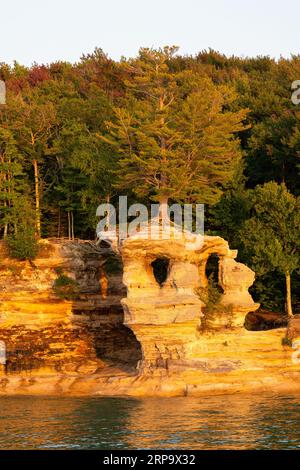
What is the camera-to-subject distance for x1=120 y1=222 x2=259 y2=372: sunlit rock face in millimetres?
47406

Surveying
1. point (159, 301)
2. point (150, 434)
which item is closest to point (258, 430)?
point (150, 434)

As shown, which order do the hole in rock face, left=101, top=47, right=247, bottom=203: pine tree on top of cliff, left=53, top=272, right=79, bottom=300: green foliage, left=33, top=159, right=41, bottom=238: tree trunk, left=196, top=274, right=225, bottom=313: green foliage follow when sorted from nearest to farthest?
left=196, top=274, right=225, bottom=313: green foliage < left=101, top=47, right=247, bottom=203: pine tree on top of cliff < left=53, top=272, right=79, bottom=300: green foliage < the hole in rock face < left=33, top=159, right=41, bottom=238: tree trunk

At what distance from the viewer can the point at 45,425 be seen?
3894cm

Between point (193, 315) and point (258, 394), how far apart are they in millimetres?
4532

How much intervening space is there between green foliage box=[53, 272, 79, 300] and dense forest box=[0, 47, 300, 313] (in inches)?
118

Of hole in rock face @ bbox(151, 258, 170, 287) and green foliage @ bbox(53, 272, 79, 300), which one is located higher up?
hole in rock face @ bbox(151, 258, 170, 287)

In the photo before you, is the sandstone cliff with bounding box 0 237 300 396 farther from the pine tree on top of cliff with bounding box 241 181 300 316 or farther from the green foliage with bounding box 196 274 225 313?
the pine tree on top of cliff with bounding box 241 181 300 316

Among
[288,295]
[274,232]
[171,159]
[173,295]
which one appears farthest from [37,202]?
[288,295]

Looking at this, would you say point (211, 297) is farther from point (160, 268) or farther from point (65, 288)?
point (65, 288)

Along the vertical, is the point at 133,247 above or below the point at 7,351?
above

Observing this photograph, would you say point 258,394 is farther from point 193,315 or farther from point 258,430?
point 258,430

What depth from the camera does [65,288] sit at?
172ft

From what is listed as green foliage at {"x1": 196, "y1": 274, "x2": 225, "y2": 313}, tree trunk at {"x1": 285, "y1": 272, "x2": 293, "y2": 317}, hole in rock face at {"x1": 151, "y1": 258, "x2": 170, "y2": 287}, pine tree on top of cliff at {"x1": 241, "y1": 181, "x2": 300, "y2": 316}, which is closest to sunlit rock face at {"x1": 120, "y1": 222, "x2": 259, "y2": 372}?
green foliage at {"x1": 196, "y1": 274, "x2": 225, "y2": 313}
